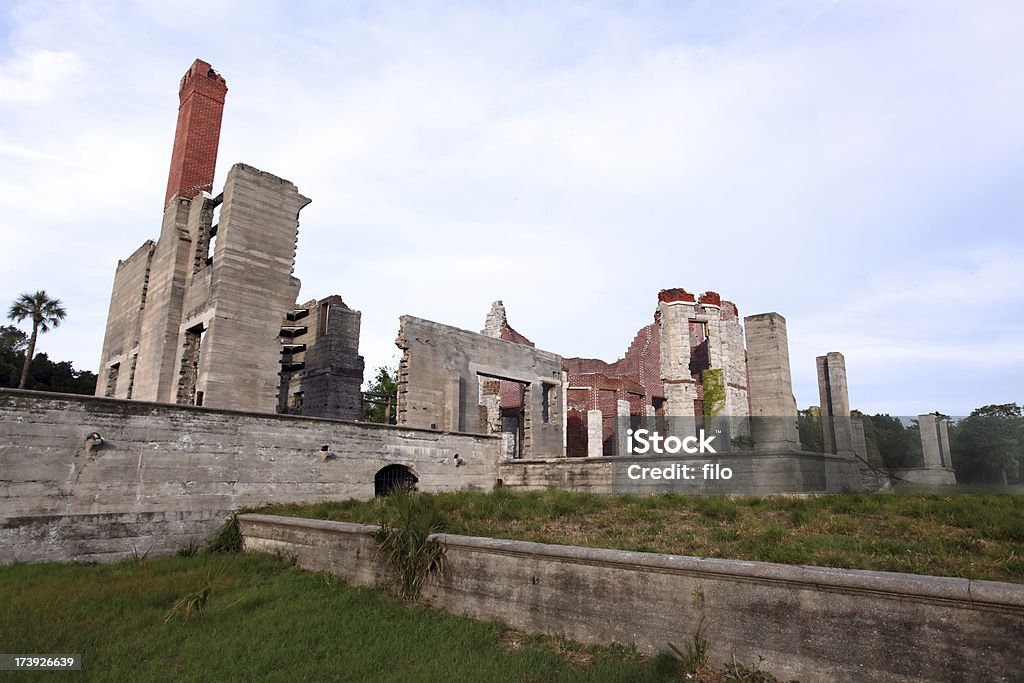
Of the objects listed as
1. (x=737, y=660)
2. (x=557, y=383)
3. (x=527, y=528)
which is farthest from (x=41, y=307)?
(x=737, y=660)

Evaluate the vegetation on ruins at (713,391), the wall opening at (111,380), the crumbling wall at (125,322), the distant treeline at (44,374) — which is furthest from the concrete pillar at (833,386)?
the distant treeline at (44,374)

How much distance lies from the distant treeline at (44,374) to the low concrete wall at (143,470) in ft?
90.9

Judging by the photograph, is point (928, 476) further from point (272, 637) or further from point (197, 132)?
point (197, 132)

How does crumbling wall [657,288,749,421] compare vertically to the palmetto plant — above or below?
above

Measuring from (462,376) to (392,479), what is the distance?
6.59 m

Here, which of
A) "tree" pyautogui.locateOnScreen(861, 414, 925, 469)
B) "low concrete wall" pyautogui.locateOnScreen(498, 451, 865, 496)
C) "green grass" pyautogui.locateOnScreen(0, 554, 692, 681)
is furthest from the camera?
"tree" pyautogui.locateOnScreen(861, 414, 925, 469)

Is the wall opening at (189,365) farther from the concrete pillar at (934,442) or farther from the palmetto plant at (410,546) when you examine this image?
the concrete pillar at (934,442)

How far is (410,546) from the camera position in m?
7.04

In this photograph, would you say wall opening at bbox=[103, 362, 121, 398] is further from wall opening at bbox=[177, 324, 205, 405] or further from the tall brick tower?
the tall brick tower

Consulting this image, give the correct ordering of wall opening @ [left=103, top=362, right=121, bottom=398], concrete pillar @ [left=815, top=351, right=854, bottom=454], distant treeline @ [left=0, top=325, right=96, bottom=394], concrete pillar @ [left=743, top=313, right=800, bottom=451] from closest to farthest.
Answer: concrete pillar @ [left=743, top=313, right=800, bottom=451]
concrete pillar @ [left=815, top=351, right=854, bottom=454]
wall opening @ [left=103, top=362, right=121, bottom=398]
distant treeline @ [left=0, top=325, right=96, bottom=394]

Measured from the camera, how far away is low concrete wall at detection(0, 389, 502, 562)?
9.41 meters

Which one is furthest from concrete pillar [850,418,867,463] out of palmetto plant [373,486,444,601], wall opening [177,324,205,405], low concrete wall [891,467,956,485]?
wall opening [177,324,205,405]

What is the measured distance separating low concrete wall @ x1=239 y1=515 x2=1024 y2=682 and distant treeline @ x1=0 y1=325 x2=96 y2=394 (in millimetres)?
35761

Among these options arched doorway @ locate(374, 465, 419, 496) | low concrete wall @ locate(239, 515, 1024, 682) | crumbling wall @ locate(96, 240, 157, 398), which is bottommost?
low concrete wall @ locate(239, 515, 1024, 682)
